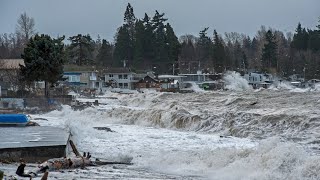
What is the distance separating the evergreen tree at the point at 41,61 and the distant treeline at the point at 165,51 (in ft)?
198

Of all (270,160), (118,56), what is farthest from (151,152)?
(118,56)

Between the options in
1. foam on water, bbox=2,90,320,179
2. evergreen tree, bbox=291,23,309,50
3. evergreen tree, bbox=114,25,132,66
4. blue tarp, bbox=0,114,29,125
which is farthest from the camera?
evergreen tree, bbox=291,23,309,50

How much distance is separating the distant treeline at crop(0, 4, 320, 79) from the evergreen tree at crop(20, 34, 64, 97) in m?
60.2

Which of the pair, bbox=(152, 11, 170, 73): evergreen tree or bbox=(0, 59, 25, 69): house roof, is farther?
bbox=(152, 11, 170, 73): evergreen tree

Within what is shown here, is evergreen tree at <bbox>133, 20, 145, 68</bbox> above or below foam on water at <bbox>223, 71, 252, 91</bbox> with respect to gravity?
above

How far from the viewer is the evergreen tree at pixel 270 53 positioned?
121 meters

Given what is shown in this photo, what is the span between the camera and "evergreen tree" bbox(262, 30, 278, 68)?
120575 millimetres

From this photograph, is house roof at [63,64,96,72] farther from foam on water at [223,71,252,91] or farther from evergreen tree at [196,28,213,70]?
evergreen tree at [196,28,213,70]

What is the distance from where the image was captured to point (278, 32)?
586ft

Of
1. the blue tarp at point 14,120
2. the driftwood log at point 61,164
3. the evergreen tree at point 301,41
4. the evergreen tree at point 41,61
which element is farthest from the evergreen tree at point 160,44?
the driftwood log at point 61,164

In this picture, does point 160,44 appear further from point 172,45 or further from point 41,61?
point 41,61

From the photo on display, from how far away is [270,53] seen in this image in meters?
124

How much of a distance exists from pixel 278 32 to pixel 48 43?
147m

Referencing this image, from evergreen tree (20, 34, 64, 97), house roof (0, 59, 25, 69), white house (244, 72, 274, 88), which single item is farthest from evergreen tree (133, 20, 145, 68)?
evergreen tree (20, 34, 64, 97)
